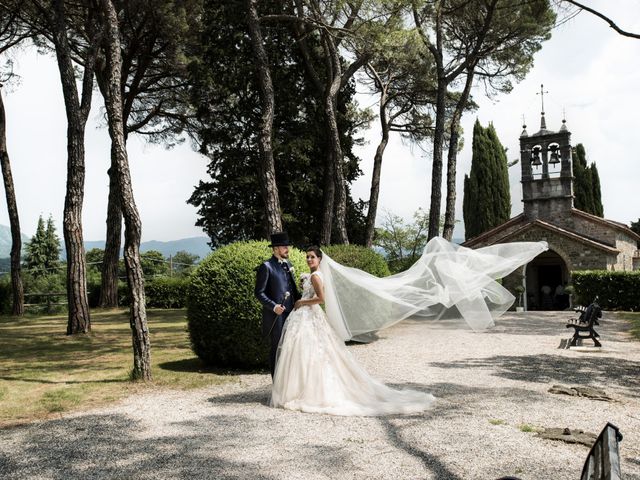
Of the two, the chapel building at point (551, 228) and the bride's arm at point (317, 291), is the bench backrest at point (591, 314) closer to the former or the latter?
the bride's arm at point (317, 291)

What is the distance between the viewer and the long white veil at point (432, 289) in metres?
8.22

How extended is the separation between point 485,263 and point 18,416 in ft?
21.4

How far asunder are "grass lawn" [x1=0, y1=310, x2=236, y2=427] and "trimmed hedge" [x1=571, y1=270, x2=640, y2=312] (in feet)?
53.9

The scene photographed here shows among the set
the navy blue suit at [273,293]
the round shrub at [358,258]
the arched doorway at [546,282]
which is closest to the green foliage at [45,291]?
the round shrub at [358,258]

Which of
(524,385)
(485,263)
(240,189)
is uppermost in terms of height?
(240,189)

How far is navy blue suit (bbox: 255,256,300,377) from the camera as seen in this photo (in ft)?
24.4

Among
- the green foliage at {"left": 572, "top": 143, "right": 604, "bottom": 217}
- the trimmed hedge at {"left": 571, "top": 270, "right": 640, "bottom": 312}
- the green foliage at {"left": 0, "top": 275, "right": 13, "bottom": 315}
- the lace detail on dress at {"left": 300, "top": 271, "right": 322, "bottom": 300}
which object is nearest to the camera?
the lace detail on dress at {"left": 300, "top": 271, "right": 322, "bottom": 300}

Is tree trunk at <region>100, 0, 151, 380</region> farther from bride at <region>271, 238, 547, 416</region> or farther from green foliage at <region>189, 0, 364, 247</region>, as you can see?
green foliage at <region>189, 0, 364, 247</region>

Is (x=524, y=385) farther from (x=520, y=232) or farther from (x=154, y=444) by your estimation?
(x=520, y=232)

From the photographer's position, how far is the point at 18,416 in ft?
22.9

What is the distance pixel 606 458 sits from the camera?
5.94 feet

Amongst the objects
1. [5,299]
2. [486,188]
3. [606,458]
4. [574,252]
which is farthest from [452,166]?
[486,188]

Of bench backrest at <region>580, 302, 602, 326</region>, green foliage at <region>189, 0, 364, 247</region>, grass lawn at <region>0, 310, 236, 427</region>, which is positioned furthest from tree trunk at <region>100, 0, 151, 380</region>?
green foliage at <region>189, 0, 364, 247</region>

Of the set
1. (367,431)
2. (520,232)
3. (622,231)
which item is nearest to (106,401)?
(367,431)
